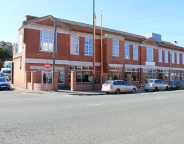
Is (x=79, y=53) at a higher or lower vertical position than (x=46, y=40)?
lower

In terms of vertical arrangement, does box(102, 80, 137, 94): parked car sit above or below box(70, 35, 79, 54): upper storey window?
below

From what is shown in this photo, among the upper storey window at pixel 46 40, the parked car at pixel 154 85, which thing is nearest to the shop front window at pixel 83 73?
the upper storey window at pixel 46 40

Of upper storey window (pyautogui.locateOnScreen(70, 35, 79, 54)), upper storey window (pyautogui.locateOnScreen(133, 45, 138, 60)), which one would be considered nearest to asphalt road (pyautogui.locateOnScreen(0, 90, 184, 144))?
upper storey window (pyautogui.locateOnScreen(70, 35, 79, 54))

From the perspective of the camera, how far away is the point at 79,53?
2828 cm

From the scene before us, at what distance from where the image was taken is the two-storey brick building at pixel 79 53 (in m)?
24.2

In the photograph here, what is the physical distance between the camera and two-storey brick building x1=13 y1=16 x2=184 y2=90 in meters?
24.2

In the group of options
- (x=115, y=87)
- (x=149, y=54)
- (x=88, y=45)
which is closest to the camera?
(x=115, y=87)

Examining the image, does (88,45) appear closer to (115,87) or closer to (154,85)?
(115,87)

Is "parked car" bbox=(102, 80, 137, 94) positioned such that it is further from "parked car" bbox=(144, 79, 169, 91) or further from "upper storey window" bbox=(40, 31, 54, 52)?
"upper storey window" bbox=(40, 31, 54, 52)

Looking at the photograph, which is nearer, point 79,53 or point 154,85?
point 154,85

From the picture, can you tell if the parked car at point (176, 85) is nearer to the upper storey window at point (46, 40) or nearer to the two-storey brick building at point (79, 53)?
the two-storey brick building at point (79, 53)

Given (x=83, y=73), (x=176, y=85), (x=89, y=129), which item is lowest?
(x=89, y=129)

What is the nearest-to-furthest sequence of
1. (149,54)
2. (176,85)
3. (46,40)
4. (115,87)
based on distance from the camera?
(115,87) < (46,40) < (176,85) < (149,54)

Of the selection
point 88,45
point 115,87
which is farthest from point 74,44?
point 115,87
